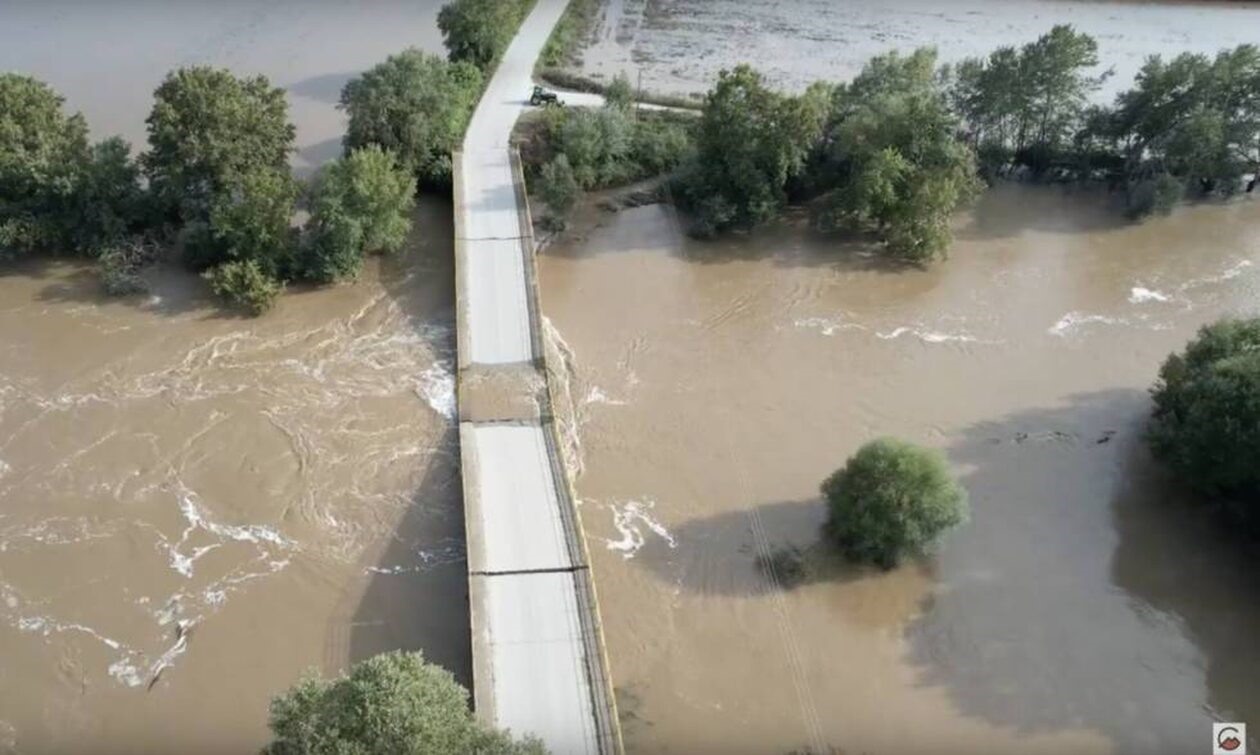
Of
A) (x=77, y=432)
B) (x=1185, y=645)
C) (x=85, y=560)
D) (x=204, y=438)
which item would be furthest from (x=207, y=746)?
(x=1185, y=645)

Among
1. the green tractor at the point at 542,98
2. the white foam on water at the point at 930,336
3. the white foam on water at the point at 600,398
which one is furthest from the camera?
the green tractor at the point at 542,98

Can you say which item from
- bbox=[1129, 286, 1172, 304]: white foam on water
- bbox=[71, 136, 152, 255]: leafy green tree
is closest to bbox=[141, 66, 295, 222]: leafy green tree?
bbox=[71, 136, 152, 255]: leafy green tree

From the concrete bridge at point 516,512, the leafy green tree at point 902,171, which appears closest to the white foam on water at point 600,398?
the concrete bridge at point 516,512

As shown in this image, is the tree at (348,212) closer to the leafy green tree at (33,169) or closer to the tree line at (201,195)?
the tree line at (201,195)

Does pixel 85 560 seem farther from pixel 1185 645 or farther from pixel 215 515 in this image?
pixel 1185 645

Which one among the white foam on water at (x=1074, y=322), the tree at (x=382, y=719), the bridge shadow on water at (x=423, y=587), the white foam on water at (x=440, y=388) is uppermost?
the white foam on water at (x=1074, y=322)

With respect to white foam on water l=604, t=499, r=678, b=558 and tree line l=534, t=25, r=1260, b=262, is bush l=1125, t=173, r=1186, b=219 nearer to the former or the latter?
tree line l=534, t=25, r=1260, b=262
